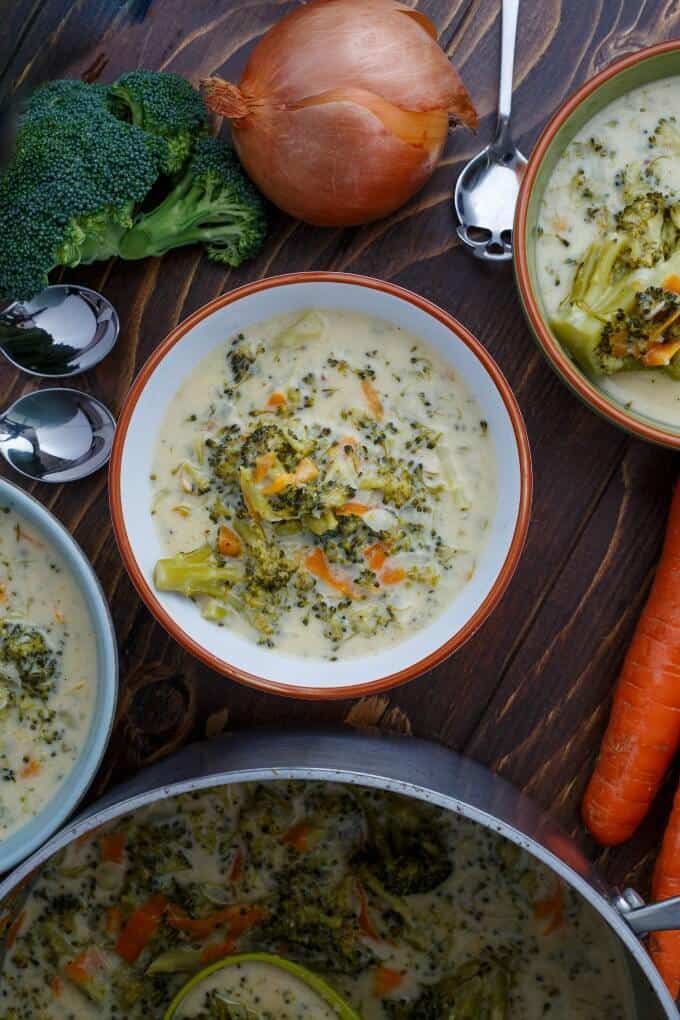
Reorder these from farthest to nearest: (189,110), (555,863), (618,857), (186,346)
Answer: (618,857)
(189,110)
(186,346)
(555,863)

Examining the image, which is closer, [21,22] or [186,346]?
[186,346]

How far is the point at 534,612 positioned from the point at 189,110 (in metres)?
1.34

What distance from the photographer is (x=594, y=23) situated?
87.4 inches

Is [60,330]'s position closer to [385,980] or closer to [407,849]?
[407,849]

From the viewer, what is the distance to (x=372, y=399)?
206cm

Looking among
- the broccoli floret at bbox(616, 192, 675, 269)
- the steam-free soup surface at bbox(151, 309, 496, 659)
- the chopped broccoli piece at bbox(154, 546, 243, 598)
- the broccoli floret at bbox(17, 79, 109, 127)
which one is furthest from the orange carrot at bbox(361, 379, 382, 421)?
the broccoli floret at bbox(17, 79, 109, 127)

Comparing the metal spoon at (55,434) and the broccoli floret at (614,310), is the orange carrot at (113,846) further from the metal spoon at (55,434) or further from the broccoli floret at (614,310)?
the broccoli floret at (614,310)

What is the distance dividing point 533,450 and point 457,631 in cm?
51

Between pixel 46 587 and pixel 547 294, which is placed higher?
pixel 547 294

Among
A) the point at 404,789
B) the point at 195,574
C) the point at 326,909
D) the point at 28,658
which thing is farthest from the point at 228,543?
the point at 326,909


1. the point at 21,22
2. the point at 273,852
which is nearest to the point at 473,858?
the point at 273,852

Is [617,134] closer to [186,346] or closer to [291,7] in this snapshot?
[291,7]

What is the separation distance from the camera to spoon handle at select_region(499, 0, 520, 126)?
219 cm

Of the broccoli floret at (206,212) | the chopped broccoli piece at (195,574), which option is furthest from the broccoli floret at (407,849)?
the broccoli floret at (206,212)
